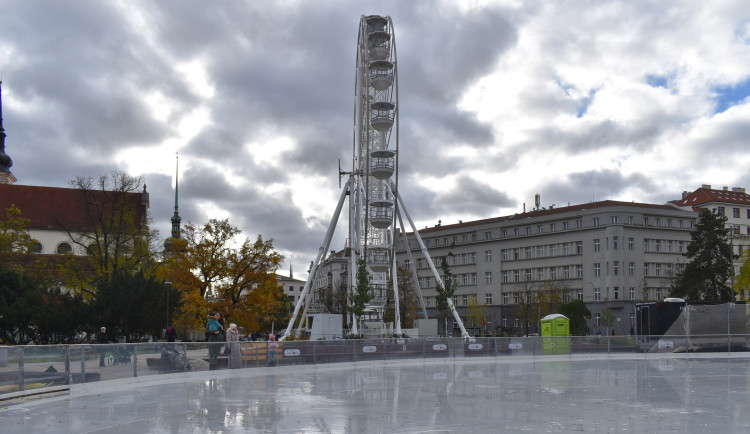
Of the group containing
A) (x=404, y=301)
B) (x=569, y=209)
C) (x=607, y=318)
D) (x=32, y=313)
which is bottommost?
(x=607, y=318)

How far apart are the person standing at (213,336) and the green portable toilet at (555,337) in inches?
612

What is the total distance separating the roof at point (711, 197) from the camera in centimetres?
9512

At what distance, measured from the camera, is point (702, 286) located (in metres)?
67.9

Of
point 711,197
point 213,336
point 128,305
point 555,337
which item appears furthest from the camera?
point 711,197

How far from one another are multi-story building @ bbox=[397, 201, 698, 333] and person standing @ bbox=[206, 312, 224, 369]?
49527 millimetres

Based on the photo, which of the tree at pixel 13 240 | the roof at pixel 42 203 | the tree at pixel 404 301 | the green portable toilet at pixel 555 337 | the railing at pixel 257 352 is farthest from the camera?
the roof at pixel 42 203

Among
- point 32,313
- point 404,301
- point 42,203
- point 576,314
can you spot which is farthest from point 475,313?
point 32,313

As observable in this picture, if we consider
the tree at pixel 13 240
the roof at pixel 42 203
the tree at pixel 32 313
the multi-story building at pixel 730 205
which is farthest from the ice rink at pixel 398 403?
the multi-story building at pixel 730 205

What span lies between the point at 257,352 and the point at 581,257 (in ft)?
202

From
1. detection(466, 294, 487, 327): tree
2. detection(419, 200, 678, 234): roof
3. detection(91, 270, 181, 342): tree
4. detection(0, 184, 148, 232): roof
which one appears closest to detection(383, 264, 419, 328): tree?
detection(466, 294, 487, 327): tree

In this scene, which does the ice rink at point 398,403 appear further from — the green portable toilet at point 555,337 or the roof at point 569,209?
the roof at point 569,209

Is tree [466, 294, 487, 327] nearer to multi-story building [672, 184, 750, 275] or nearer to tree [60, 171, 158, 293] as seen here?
multi-story building [672, 184, 750, 275]

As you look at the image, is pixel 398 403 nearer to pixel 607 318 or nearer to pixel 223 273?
pixel 223 273

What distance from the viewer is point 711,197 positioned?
312ft
